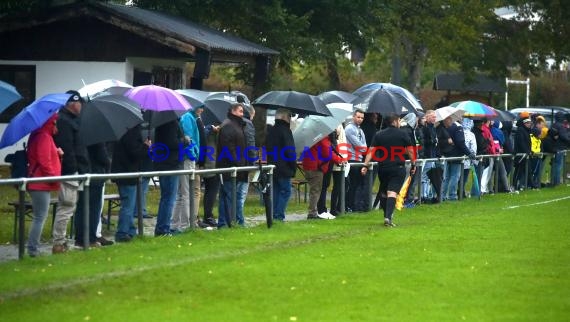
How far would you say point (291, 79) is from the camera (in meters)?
69.2

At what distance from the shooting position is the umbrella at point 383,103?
969 inches

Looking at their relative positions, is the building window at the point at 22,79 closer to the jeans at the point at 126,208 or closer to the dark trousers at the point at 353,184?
the dark trousers at the point at 353,184

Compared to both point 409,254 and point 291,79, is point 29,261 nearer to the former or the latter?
point 409,254

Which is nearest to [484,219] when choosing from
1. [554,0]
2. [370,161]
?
[370,161]

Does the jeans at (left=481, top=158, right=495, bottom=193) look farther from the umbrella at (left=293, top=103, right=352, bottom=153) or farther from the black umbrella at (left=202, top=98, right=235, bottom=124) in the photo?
the black umbrella at (left=202, top=98, right=235, bottom=124)

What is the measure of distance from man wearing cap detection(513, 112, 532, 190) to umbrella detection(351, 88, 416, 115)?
7487mm

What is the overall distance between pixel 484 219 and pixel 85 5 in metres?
10.8

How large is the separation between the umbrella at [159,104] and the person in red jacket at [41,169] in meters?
2.47

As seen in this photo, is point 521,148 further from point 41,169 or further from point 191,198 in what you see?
point 41,169

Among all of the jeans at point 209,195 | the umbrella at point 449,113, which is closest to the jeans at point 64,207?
the jeans at point 209,195

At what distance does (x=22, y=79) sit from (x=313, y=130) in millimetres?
10378

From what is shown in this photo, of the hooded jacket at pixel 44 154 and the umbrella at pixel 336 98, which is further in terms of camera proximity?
the umbrella at pixel 336 98

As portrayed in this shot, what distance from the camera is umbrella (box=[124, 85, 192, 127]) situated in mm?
18141

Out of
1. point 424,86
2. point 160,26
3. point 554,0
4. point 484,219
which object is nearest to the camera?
point 484,219
